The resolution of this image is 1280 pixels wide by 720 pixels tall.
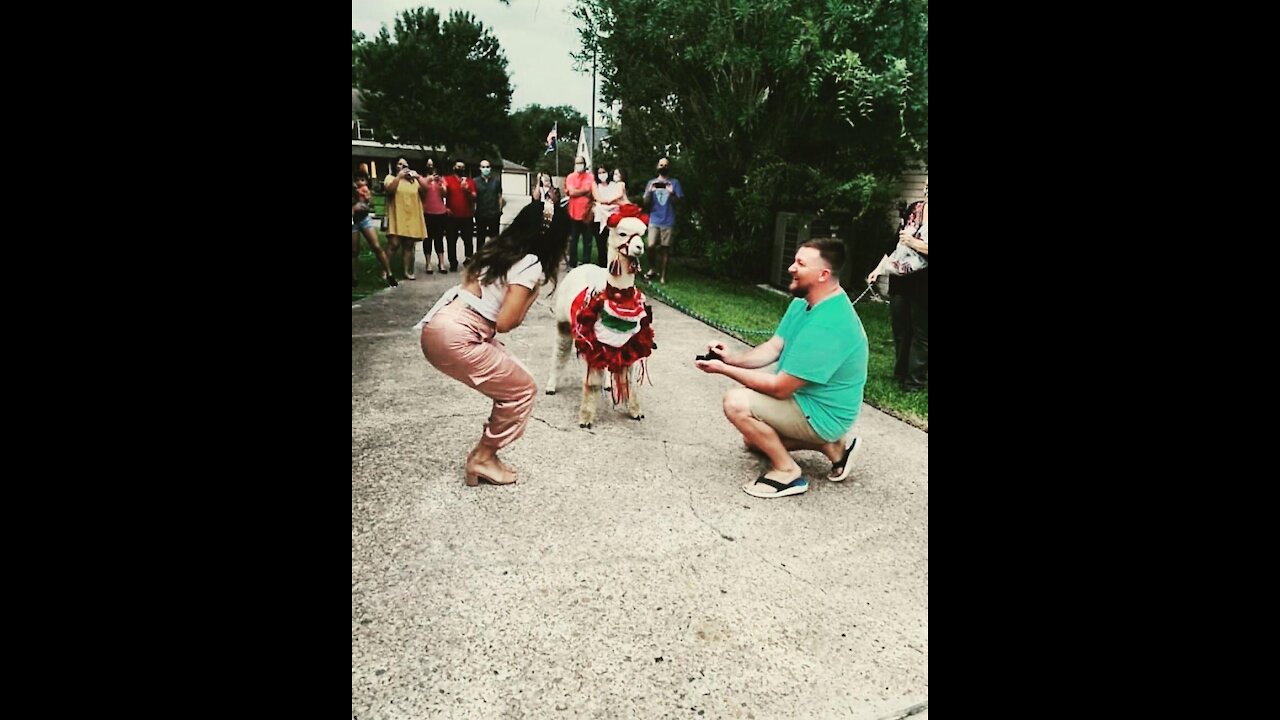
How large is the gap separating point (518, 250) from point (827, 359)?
1.59 m

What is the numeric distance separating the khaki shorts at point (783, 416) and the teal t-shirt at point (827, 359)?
4cm

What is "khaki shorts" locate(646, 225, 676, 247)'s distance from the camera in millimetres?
9961

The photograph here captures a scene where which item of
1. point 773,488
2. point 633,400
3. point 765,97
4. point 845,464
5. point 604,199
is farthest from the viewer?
point 765,97

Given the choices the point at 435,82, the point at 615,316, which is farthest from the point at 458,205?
the point at 435,82

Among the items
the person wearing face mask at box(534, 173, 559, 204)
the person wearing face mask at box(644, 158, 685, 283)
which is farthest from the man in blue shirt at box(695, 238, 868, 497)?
the person wearing face mask at box(644, 158, 685, 283)

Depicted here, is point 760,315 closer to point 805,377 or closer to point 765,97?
point 765,97

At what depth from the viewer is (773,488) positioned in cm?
366

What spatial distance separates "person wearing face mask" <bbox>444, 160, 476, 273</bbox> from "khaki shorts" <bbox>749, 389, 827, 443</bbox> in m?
7.20

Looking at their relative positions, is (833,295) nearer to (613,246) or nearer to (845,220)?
(613,246)

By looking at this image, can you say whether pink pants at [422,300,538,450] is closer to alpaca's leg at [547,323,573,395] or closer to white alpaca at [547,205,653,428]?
white alpaca at [547,205,653,428]

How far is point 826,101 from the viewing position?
9164mm

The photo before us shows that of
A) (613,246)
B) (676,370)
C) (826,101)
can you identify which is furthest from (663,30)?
(613,246)
